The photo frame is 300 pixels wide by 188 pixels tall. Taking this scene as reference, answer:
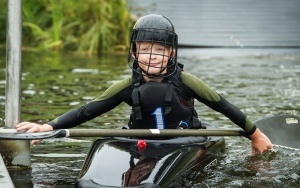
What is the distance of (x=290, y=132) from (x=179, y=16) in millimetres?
12520

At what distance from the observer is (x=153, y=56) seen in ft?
16.8

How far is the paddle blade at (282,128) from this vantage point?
6.28 meters

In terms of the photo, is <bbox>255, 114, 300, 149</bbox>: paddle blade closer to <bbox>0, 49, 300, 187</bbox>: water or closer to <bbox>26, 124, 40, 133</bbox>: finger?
<bbox>0, 49, 300, 187</bbox>: water

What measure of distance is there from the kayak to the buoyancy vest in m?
0.17

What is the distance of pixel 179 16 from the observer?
18641mm

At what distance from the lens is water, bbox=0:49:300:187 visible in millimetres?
5172

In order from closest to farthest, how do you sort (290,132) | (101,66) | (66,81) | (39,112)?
(290,132), (39,112), (66,81), (101,66)

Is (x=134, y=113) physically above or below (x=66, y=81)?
above

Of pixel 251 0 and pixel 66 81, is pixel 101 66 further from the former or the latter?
pixel 251 0

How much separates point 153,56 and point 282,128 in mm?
1647

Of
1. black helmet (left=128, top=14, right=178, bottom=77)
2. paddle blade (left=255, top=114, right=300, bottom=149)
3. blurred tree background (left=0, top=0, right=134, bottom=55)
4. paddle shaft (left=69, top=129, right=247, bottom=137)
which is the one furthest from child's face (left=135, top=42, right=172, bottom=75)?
blurred tree background (left=0, top=0, right=134, bottom=55)

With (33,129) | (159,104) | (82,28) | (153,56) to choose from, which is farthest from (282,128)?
(82,28)

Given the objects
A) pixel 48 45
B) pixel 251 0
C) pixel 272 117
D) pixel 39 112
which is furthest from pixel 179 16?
pixel 272 117

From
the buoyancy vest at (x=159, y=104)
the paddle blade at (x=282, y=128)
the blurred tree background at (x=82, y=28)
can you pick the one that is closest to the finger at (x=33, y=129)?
the buoyancy vest at (x=159, y=104)
